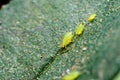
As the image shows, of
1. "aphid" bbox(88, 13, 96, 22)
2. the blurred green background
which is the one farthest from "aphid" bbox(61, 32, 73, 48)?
"aphid" bbox(88, 13, 96, 22)

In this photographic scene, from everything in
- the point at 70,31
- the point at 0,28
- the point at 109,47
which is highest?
the point at 109,47

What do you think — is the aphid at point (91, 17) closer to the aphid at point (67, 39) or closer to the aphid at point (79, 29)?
the aphid at point (79, 29)

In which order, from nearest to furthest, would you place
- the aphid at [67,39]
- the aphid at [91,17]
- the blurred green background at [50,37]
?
the blurred green background at [50,37] → the aphid at [67,39] → the aphid at [91,17]

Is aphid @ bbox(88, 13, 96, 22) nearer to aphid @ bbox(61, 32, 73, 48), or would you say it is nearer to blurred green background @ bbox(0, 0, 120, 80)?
blurred green background @ bbox(0, 0, 120, 80)

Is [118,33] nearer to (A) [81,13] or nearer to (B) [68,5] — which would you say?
(A) [81,13]

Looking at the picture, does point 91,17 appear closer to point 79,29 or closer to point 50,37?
point 79,29

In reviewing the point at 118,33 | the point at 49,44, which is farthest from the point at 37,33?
the point at 118,33

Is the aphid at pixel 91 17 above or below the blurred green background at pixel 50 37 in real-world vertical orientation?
above

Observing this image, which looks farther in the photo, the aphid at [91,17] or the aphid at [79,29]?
the aphid at [91,17]

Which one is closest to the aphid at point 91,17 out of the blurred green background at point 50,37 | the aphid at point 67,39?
the blurred green background at point 50,37
